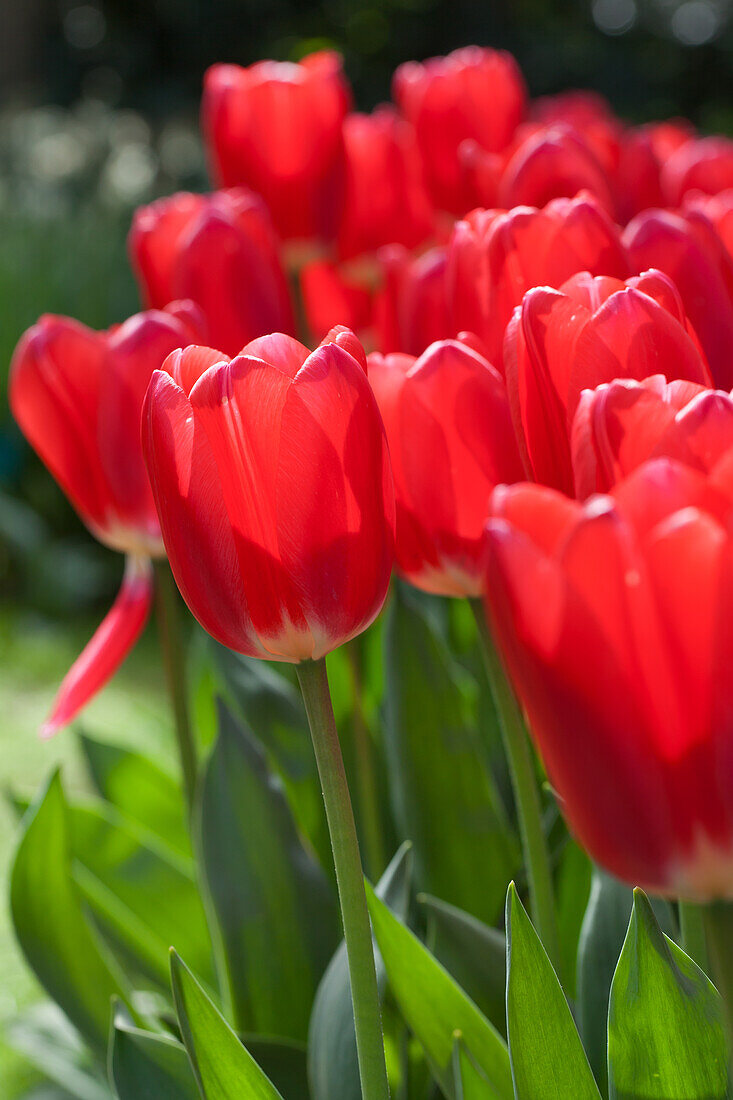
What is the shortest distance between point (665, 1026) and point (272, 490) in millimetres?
288

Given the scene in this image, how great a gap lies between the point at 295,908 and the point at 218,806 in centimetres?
9

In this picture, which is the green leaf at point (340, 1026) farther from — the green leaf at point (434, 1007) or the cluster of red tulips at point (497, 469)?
the cluster of red tulips at point (497, 469)

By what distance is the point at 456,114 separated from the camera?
1.33 metres

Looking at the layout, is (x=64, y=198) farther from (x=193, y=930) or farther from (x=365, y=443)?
(x=365, y=443)

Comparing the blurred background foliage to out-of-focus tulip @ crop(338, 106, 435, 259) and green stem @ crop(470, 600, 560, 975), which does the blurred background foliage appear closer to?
out-of-focus tulip @ crop(338, 106, 435, 259)

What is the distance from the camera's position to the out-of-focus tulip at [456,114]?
4.36 ft

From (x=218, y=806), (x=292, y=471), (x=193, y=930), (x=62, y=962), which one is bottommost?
(x=193, y=930)

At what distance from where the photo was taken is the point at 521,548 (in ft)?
1.10

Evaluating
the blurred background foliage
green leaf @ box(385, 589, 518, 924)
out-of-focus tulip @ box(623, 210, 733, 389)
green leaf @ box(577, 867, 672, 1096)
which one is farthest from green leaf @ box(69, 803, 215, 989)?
the blurred background foliage

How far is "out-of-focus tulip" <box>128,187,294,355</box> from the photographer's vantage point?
85cm

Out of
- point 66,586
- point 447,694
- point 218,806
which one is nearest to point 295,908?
point 218,806

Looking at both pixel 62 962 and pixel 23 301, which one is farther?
pixel 23 301

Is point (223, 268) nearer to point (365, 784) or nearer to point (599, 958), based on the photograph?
point (365, 784)

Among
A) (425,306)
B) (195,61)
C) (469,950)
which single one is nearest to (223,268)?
(425,306)
